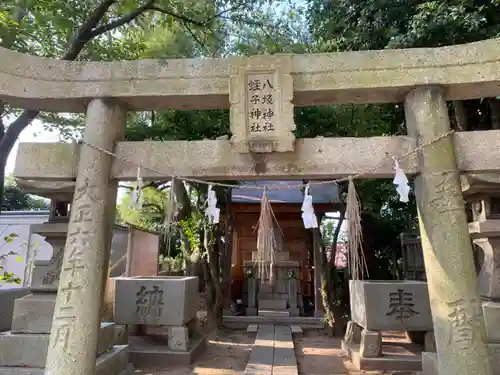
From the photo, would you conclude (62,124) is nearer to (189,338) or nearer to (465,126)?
(189,338)


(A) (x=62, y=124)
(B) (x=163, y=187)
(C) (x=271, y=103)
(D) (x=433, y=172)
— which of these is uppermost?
(A) (x=62, y=124)

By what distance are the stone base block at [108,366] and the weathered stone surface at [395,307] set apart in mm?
4108

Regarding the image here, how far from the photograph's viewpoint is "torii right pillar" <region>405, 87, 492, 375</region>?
10.5 ft

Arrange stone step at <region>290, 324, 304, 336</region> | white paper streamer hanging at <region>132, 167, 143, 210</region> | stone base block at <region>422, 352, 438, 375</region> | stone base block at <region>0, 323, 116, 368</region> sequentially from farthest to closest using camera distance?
stone step at <region>290, 324, 304, 336</region>
stone base block at <region>0, 323, 116, 368</region>
stone base block at <region>422, 352, 438, 375</region>
white paper streamer hanging at <region>132, 167, 143, 210</region>

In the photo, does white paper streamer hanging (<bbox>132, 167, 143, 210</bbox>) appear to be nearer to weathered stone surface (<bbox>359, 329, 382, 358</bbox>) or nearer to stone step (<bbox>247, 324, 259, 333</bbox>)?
weathered stone surface (<bbox>359, 329, 382, 358</bbox>)

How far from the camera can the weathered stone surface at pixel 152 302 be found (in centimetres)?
691

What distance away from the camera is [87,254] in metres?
3.56

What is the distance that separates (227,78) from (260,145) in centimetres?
82

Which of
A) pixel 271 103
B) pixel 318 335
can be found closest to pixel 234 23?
pixel 271 103

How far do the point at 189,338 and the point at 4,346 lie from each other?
3604mm

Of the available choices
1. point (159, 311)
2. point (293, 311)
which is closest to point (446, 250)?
point (159, 311)

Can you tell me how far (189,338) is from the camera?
24.2 ft

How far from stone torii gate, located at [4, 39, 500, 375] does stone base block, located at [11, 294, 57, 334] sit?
4.24 feet

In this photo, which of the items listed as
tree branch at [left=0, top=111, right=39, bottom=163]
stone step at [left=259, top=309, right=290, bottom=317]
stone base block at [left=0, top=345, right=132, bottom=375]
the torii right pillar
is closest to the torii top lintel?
the torii right pillar
